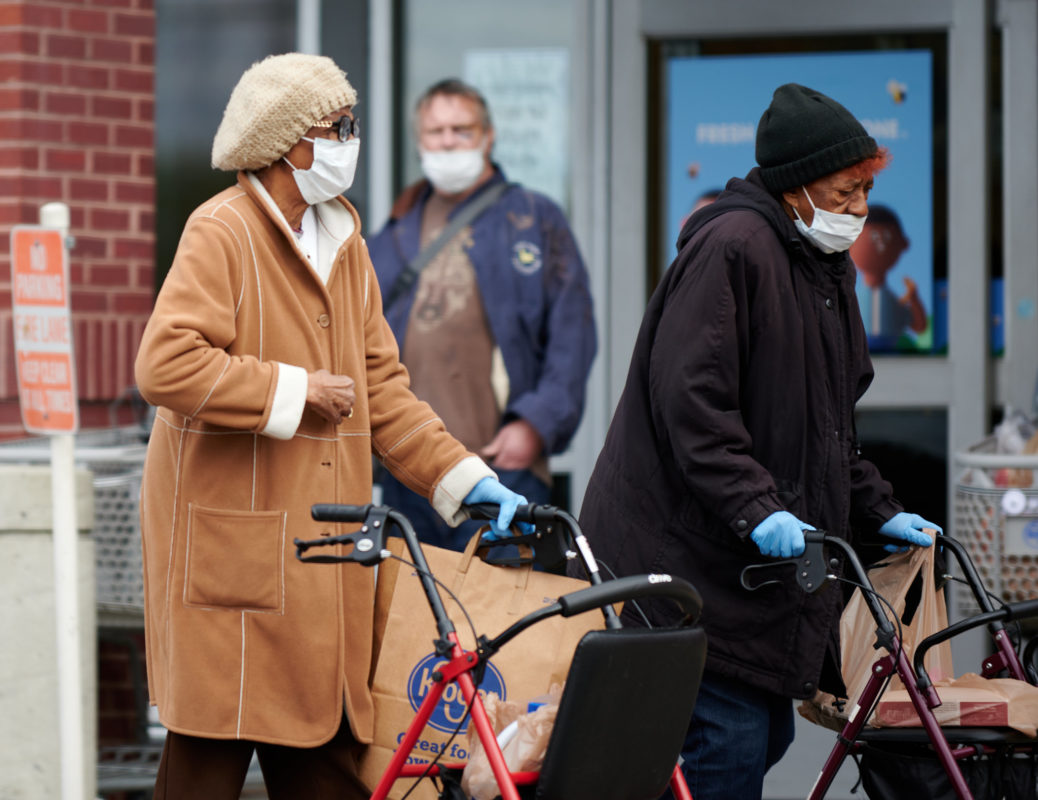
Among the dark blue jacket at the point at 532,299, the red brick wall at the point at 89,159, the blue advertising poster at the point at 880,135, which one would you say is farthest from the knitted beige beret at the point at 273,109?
the blue advertising poster at the point at 880,135

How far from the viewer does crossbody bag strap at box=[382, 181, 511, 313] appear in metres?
5.48

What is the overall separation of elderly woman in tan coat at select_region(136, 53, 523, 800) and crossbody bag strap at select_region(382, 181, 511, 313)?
2.11 m

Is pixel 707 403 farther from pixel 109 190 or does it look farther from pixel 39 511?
pixel 109 190

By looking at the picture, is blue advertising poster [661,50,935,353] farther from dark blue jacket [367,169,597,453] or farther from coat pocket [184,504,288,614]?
coat pocket [184,504,288,614]

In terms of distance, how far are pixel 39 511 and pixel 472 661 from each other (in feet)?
7.22

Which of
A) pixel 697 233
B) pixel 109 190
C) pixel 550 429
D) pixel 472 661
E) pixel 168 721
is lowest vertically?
pixel 168 721

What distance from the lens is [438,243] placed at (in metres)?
5.50

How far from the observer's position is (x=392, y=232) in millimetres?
5613

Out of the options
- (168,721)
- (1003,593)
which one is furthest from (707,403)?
(1003,593)

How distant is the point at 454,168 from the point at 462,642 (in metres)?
2.83

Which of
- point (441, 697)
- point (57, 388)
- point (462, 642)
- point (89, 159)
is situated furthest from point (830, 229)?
point (89, 159)

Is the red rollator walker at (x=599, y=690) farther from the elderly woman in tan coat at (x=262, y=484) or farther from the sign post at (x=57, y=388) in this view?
the sign post at (x=57, y=388)

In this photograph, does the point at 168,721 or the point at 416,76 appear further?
the point at 416,76

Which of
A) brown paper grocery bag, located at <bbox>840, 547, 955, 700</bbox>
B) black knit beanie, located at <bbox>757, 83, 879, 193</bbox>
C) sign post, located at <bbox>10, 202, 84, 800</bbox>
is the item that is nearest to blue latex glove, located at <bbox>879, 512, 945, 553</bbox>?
brown paper grocery bag, located at <bbox>840, 547, 955, 700</bbox>
